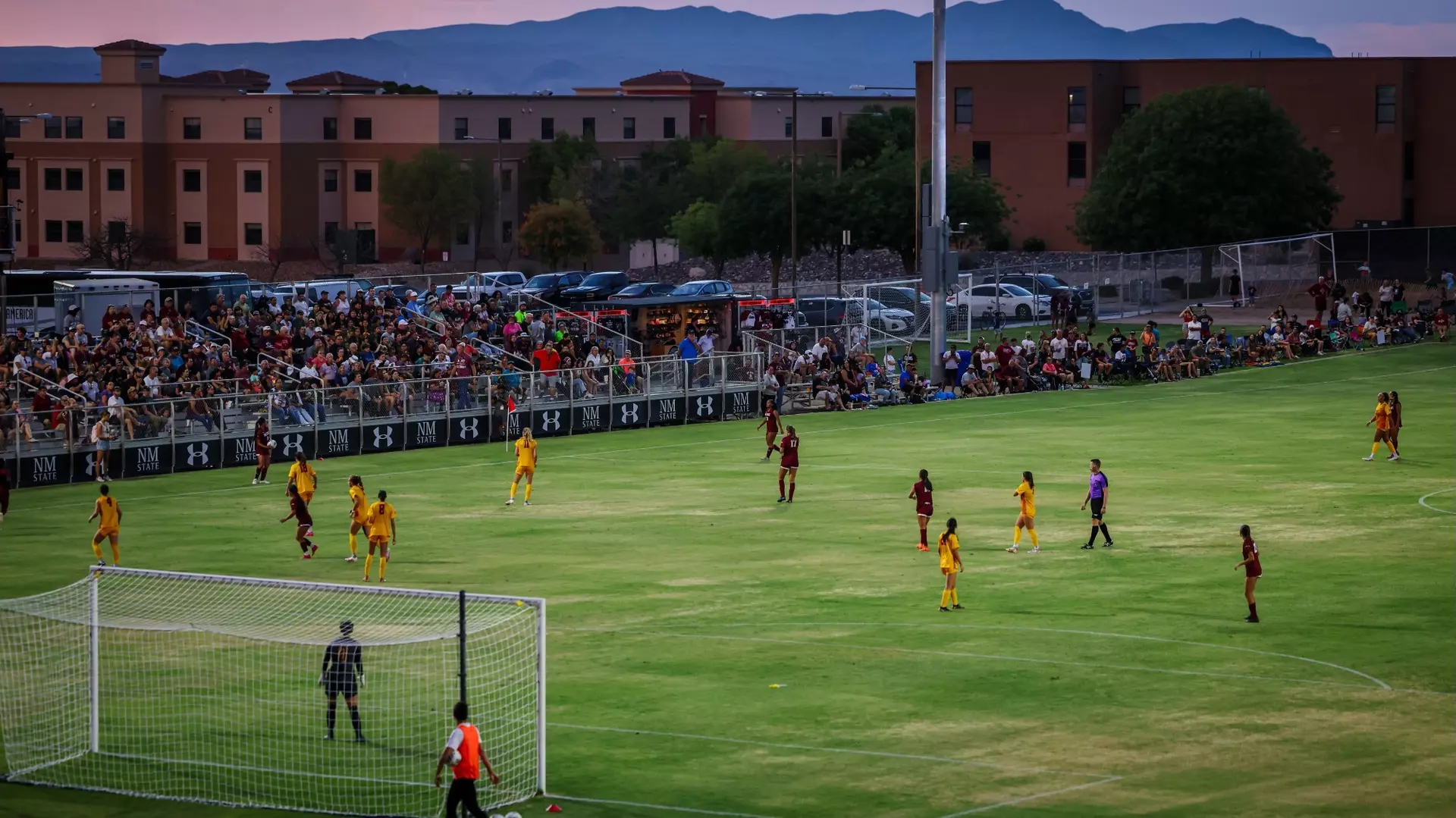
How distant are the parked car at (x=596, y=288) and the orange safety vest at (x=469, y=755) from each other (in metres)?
61.6

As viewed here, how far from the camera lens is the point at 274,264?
116562mm

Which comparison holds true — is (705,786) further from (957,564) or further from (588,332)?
(588,332)

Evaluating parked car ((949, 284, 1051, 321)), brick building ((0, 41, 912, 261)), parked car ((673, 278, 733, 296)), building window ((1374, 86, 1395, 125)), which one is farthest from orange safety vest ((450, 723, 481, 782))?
brick building ((0, 41, 912, 261))

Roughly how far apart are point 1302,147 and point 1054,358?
35383 mm

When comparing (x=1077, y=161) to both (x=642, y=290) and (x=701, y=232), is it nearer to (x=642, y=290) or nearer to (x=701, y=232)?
(x=701, y=232)

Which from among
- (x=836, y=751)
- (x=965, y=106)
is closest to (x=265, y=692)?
(x=836, y=751)

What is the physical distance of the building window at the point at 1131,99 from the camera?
102188 mm

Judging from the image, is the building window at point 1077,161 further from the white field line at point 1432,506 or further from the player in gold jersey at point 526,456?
the player in gold jersey at point 526,456

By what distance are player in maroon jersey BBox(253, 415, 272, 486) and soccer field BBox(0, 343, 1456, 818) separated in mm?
713

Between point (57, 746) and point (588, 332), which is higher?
point (588, 332)

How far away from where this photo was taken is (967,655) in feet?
80.5

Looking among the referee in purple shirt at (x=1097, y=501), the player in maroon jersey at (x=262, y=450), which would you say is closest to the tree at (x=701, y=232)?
the player in maroon jersey at (x=262, y=450)

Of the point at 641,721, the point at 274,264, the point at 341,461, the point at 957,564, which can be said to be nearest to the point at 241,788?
the point at 641,721

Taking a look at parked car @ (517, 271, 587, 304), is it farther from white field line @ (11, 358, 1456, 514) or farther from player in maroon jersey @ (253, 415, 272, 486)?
player in maroon jersey @ (253, 415, 272, 486)
